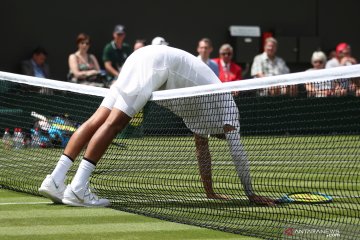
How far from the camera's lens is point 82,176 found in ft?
26.8

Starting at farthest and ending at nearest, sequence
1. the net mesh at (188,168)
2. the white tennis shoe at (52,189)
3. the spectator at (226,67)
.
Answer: the spectator at (226,67), the white tennis shoe at (52,189), the net mesh at (188,168)

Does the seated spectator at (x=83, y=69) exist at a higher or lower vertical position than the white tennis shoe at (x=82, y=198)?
higher

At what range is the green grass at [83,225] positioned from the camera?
674 cm

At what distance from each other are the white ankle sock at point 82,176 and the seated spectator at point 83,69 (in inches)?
363

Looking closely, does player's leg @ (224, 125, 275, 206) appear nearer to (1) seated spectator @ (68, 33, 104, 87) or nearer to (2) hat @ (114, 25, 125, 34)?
(1) seated spectator @ (68, 33, 104, 87)

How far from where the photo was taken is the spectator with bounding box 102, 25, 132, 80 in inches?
723

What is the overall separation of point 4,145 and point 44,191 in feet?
10.9

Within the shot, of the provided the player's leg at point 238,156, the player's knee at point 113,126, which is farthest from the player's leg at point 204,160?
the player's knee at point 113,126

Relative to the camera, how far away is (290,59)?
21.8 meters

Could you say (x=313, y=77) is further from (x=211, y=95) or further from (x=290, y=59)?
(x=290, y=59)

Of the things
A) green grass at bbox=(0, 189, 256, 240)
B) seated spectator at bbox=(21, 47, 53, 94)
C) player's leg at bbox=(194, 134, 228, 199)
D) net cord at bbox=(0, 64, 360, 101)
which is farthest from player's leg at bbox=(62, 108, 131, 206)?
seated spectator at bbox=(21, 47, 53, 94)

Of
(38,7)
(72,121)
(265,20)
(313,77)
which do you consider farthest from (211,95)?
(265,20)

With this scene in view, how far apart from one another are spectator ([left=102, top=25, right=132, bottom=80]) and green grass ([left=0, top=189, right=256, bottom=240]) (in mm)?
10164

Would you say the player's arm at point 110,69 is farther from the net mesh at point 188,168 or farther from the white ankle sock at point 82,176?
the white ankle sock at point 82,176
